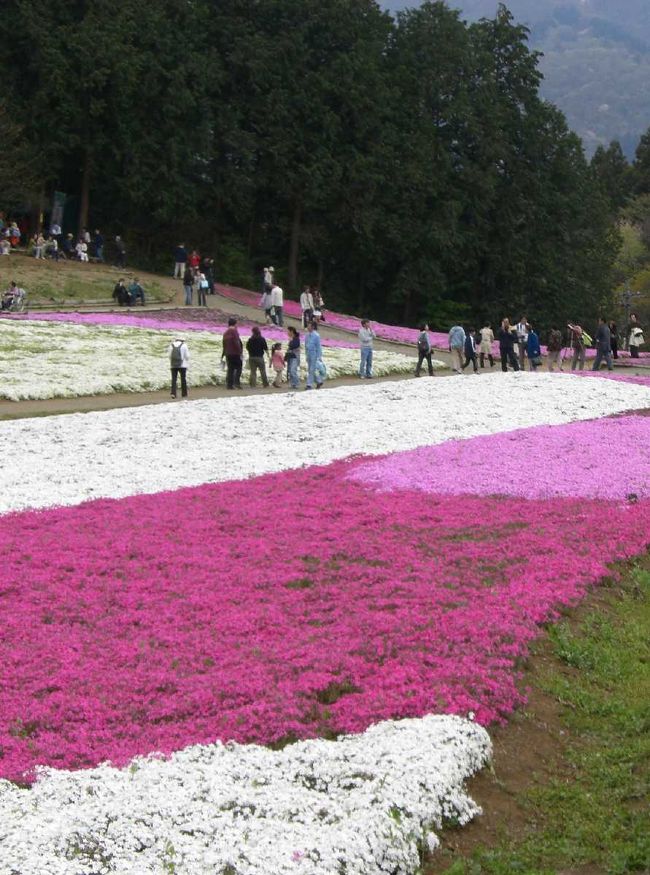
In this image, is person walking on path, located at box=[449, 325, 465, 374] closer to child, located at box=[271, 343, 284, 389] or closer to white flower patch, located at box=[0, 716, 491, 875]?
child, located at box=[271, 343, 284, 389]

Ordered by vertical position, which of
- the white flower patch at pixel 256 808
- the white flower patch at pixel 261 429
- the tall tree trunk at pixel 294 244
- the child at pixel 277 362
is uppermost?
the tall tree trunk at pixel 294 244

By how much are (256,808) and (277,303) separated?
45526mm

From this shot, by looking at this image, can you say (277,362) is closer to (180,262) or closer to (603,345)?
(603,345)

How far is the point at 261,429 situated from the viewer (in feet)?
96.2

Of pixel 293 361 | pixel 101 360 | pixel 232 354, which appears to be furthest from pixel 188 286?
pixel 232 354

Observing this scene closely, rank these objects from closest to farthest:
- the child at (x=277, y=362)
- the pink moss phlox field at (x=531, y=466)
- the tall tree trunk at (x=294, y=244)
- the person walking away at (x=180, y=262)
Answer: the pink moss phlox field at (x=531, y=466), the child at (x=277, y=362), the person walking away at (x=180, y=262), the tall tree trunk at (x=294, y=244)

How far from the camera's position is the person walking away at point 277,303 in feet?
177

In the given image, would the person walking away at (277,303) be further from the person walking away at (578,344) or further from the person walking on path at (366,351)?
the person walking away at (578,344)

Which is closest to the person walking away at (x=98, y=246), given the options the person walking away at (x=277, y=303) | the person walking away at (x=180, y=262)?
the person walking away at (x=180, y=262)

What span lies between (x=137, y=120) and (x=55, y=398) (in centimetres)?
3826

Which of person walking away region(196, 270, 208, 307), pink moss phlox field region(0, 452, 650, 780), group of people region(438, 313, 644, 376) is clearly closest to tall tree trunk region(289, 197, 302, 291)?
person walking away region(196, 270, 208, 307)

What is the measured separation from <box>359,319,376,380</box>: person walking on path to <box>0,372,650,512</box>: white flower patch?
3505mm

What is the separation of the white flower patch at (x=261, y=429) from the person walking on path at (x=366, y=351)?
3.50 m

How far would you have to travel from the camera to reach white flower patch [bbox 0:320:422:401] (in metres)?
36.5
